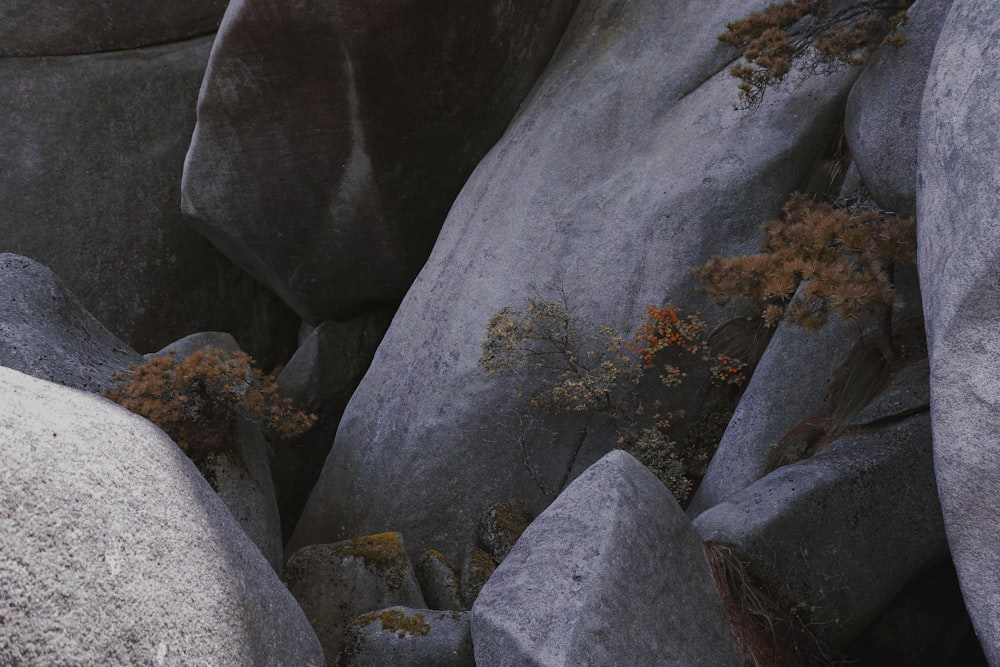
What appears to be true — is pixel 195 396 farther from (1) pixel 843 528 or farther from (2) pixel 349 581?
(1) pixel 843 528

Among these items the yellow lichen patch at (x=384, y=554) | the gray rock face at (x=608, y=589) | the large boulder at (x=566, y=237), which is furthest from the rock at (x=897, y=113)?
the yellow lichen patch at (x=384, y=554)

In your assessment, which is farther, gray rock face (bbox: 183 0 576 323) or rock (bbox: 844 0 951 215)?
gray rock face (bbox: 183 0 576 323)

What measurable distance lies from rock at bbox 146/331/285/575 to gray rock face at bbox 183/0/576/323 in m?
3.18

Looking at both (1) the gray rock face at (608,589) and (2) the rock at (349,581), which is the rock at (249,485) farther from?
(1) the gray rock face at (608,589)

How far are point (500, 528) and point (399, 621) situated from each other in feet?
4.66

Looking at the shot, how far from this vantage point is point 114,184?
448 inches

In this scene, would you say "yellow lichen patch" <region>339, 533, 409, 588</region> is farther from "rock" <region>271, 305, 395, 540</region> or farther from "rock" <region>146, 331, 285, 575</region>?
"rock" <region>271, 305, 395, 540</region>

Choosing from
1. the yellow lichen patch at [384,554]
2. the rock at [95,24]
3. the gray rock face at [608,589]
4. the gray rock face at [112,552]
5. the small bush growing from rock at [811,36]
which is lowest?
the yellow lichen patch at [384,554]

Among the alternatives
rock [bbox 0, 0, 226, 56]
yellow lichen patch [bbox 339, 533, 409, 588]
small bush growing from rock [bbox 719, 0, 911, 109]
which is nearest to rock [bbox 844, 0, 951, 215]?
small bush growing from rock [bbox 719, 0, 911, 109]

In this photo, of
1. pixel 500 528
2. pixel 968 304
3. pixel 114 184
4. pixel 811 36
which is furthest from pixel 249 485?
pixel 114 184

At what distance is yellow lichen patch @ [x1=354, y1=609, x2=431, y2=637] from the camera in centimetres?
557

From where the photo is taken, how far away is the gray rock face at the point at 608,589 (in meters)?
4.16

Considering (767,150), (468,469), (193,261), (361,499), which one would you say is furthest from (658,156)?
(193,261)

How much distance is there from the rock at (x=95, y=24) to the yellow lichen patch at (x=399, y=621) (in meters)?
8.01
